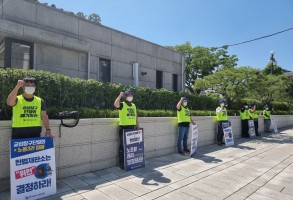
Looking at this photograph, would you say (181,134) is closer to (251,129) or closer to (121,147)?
(121,147)

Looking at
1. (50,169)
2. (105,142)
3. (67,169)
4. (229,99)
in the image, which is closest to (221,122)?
(229,99)

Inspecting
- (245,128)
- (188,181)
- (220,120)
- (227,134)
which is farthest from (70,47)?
(245,128)

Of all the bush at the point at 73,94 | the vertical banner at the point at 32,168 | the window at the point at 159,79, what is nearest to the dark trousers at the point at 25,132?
the vertical banner at the point at 32,168

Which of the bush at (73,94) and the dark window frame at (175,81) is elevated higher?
the dark window frame at (175,81)

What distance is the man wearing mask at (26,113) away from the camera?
14.6 feet

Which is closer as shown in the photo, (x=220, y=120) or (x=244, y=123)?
(x=220, y=120)

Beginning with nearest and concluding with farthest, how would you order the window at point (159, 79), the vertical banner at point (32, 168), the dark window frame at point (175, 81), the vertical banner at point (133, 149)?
1. the vertical banner at point (32, 168)
2. the vertical banner at point (133, 149)
3. the window at point (159, 79)
4. the dark window frame at point (175, 81)

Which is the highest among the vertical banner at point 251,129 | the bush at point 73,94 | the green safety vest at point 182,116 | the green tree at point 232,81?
the green tree at point 232,81

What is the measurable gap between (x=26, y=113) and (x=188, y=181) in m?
3.68

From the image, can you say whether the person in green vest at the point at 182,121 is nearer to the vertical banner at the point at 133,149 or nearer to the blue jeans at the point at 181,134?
the blue jeans at the point at 181,134

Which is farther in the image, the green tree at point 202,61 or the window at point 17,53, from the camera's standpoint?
the green tree at point 202,61

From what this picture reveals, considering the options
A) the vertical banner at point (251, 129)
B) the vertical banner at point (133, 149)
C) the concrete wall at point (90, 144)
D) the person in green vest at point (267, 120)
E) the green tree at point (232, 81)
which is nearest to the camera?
the concrete wall at point (90, 144)

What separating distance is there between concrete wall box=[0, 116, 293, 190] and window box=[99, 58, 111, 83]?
16.6 ft

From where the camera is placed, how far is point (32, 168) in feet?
14.8
